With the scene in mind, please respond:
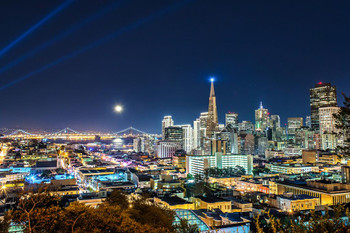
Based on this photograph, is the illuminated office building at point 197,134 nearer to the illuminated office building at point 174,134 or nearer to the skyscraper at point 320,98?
the illuminated office building at point 174,134

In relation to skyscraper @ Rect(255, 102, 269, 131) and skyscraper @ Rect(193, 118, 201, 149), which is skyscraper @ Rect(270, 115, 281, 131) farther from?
skyscraper @ Rect(193, 118, 201, 149)

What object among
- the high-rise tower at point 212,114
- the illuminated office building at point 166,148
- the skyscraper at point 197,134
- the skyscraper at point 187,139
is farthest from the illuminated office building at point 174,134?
the skyscraper at point 197,134

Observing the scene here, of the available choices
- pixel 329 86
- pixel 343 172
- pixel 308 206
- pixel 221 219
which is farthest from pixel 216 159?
pixel 329 86

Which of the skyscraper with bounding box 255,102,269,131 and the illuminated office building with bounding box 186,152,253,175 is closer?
the illuminated office building with bounding box 186,152,253,175

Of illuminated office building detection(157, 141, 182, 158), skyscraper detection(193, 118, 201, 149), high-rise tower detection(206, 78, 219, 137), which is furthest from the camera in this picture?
skyscraper detection(193, 118, 201, 149)

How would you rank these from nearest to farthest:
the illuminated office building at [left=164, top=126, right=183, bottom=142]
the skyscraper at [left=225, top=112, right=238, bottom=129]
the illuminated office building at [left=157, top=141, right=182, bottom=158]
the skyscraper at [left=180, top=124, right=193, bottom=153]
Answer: the illuminated office building at [left=157, top=141, right=182, bottom=158]
the illuminated office building at [left=164, top=126, right=183, bottom=142]
the skyscraper at [left=180, top=124, right=193, bottom=153]
the skyscraper at [left=225, top=112, right=238, bottom=129]

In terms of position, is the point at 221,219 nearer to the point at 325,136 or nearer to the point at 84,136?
the point at 325,136

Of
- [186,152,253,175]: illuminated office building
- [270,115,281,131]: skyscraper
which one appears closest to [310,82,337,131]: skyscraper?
[270,115,281,131]: skyscraper

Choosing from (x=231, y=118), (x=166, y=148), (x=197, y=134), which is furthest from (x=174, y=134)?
(x=231, y=118)
